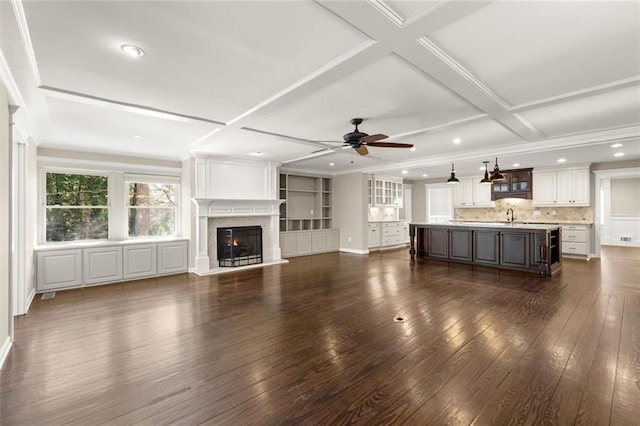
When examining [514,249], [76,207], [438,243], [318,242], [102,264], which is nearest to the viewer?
[102,264]

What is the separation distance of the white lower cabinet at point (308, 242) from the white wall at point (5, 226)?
565cm

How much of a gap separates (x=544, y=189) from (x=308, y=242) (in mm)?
6789

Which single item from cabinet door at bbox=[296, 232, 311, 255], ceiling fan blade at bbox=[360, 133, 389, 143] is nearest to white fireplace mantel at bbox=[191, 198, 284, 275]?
cabinet door at bbox=[296, 232, 311, 255]

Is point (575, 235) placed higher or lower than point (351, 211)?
lower

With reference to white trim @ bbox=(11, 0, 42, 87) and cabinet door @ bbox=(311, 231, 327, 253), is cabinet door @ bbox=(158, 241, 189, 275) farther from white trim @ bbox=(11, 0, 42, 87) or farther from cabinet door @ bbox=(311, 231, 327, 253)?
white trim @ bbox=(11, 0, 42, 87)

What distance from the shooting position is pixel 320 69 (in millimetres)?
2693

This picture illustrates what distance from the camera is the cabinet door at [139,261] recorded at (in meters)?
5.60

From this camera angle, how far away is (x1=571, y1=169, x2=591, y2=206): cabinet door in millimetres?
7543

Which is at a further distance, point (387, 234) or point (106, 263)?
point (387, 234)

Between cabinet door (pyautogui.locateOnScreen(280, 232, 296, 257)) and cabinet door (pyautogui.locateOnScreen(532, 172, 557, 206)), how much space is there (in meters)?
6.97

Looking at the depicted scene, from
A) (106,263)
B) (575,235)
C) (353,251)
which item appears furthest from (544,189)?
(106,263)

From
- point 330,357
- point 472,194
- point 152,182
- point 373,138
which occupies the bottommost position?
point 330,357

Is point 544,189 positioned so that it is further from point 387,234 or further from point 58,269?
point 58,269

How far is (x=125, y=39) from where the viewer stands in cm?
221
